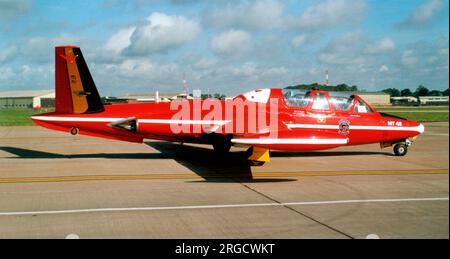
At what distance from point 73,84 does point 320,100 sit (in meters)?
7.96

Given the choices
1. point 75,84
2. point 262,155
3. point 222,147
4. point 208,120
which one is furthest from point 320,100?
point 75,84

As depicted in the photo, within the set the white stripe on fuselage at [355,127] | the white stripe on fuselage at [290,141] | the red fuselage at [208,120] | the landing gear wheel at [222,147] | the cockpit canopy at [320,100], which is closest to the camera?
the white stripe on fuselage at [290,141]

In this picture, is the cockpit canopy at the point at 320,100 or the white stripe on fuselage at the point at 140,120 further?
the cockpit canopy at the point at 320,100

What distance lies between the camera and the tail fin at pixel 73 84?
11.9 meters

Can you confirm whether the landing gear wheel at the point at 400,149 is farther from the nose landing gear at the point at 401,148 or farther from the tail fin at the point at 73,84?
the tail fin at the point at 73,84

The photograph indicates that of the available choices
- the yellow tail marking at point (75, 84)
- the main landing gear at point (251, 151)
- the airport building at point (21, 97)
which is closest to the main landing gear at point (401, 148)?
the main landing gear at point (251, 151)

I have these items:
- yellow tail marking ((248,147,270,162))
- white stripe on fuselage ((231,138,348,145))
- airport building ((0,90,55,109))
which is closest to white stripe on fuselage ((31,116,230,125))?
airport building ((0,90,55,109))

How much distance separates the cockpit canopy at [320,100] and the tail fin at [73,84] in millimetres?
6276

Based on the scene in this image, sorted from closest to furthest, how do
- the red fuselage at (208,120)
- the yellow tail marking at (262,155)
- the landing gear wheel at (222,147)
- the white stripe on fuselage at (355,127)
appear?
the yellow tail marking at (262,155) < the red fuselage at (208,120) < the white stripe on fuselage at (355,127) < the landing gear wheel at (222,147)

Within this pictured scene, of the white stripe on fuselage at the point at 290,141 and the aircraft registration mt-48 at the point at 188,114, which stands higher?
the aircraft registration mt-48 at the point at 188,114

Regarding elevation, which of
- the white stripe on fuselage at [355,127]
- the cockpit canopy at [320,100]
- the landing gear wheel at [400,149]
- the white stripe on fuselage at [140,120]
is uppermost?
the cockpit canopy at [320,100]

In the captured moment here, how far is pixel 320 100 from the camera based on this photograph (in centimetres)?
1266

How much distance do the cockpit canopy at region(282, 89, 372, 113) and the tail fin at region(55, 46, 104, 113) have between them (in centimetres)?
628
